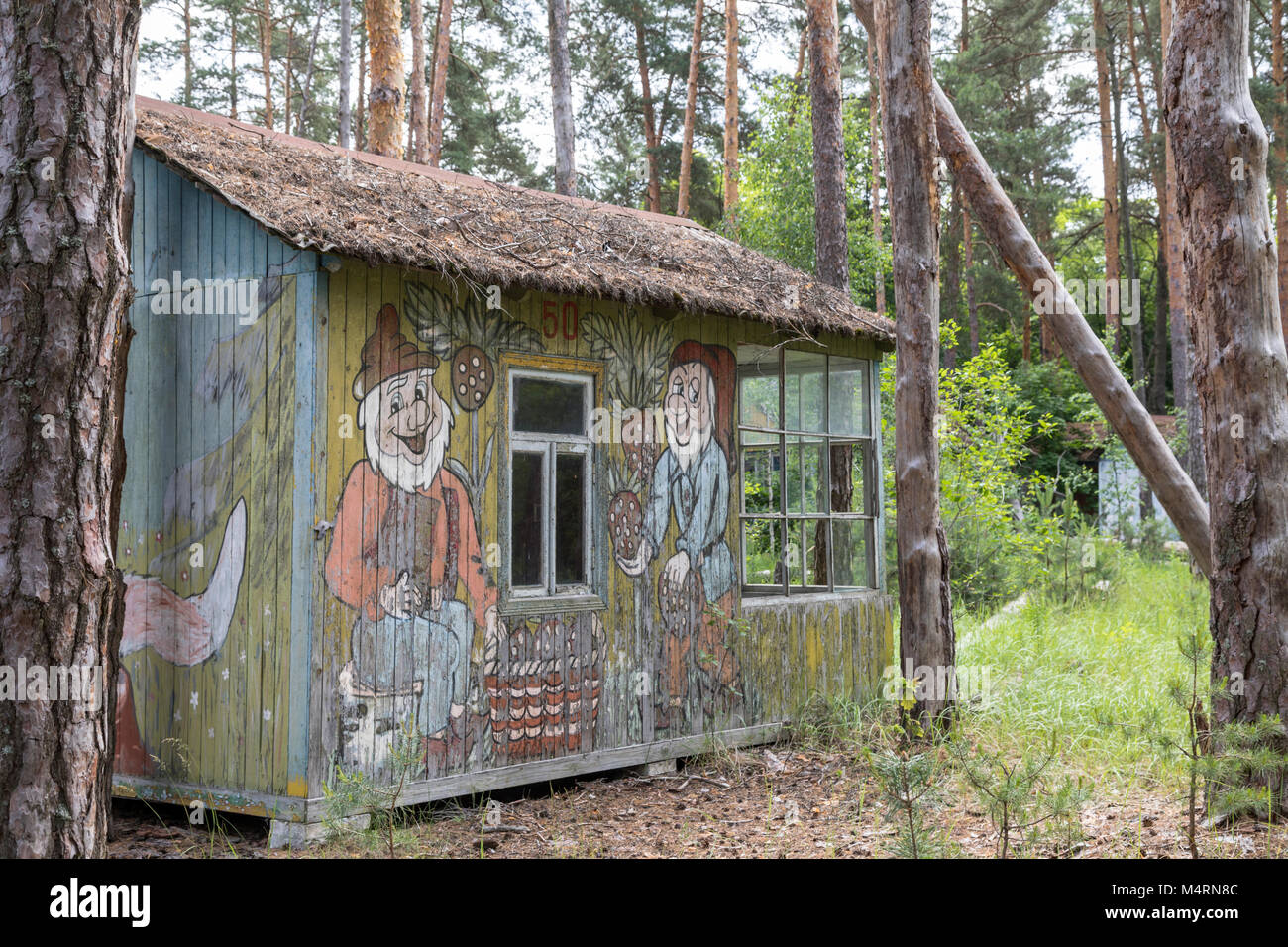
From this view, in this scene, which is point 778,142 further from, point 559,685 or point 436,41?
point 559,685

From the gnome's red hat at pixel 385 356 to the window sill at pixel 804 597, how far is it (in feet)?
10.5

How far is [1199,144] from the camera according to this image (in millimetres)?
6262

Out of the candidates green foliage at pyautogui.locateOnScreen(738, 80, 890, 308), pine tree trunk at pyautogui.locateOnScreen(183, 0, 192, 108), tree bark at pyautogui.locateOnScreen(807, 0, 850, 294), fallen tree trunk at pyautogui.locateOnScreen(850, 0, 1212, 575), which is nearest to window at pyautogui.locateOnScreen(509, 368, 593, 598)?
fallen tree trunk at pyautogui.locateOnScreen(850, 0, 1212, 575)

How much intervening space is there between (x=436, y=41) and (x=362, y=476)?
15.1 metres

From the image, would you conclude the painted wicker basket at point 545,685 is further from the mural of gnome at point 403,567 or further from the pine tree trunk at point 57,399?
the pine tree trunk at point 57,399

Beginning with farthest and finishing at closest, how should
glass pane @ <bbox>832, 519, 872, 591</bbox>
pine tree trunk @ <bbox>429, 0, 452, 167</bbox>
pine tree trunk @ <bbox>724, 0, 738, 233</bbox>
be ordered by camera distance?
pine tree trunk @ <bbox>429, 0, 452, 167</bbox>
pine tree trunk @ <bbox>724, 0, 738, 233</bbox>
glass pane @ <bbox>832, 519, 872, 591</bbox>

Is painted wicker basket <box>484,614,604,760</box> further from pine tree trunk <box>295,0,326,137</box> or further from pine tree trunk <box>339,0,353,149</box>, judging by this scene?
pine tree trunk <box>295,0,326,137</box>

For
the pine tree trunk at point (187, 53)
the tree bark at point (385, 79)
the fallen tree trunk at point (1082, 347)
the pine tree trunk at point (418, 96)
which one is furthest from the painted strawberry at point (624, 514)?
the pine tree trunk at point (187, 53)

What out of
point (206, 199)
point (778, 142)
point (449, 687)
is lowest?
point (449, 687)

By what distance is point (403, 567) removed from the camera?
667 centimetres

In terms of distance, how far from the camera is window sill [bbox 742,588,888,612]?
8781 millimetres

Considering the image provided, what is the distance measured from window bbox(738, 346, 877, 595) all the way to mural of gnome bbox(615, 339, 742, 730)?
14.0 inches
